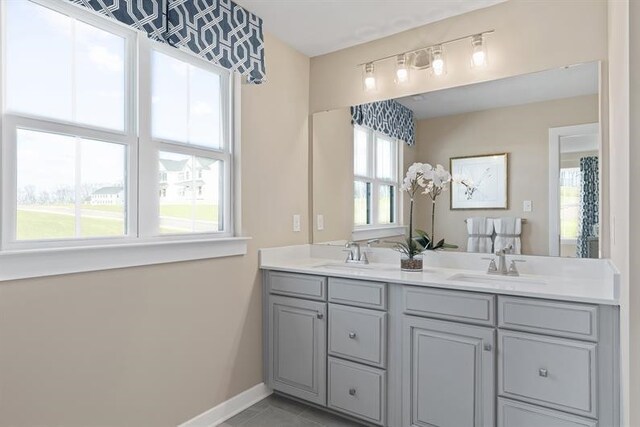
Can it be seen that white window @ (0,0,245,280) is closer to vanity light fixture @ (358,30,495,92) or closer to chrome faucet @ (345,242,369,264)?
chrome faucet @ (345,242,369,264)

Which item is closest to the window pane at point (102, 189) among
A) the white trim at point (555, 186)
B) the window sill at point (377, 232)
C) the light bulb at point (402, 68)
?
the window sill at point (377, 232)

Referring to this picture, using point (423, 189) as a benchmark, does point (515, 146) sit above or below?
above

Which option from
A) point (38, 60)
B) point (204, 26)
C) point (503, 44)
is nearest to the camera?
point (38, 60)

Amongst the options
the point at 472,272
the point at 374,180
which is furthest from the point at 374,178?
the point at 472,272

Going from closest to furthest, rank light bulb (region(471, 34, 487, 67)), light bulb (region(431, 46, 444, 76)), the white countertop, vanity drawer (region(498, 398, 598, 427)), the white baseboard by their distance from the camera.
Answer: vanity drawer (region(498, 398, 598, 427))
the white countertop
the white baseboard
light bulb (region(471, 34, 487, 67))
light bulb (region(431, 46, 444, 76))

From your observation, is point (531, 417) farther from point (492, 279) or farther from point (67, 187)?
point (67, 187)

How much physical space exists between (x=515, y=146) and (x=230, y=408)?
2353mm

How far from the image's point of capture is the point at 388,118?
274 centimetres

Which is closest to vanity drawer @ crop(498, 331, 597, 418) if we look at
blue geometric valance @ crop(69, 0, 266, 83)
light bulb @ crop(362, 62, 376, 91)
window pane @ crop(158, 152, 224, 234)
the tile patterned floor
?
the tile patterned floor

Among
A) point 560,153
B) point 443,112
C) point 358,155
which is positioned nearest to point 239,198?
point 358,155

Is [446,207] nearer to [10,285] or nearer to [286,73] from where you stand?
[286,73]

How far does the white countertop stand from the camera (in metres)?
1.70

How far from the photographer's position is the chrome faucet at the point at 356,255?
274 cm

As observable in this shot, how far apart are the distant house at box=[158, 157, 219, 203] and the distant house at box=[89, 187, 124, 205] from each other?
0.70 ft
